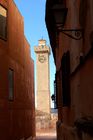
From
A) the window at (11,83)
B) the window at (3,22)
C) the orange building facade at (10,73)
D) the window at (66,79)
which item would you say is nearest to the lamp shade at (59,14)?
the window at (66,79)

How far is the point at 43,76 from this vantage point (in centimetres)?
6675

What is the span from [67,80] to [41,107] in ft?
185

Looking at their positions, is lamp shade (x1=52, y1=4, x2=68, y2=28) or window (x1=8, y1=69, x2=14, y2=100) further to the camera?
window (x1=8, y1=69, x2=14, y2=100)

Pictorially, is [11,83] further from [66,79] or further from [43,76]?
[43,76]

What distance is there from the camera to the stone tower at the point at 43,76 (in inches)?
2562

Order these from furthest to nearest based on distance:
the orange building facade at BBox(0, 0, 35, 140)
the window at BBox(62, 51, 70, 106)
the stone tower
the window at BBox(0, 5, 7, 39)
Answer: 1. the stone tower
2. the window at BBox(0, 5, 7, 39)
3. the orange building facade at BBox(0, 0, 35, 140)
4. the window at BBox(62, 51, 70, 106)

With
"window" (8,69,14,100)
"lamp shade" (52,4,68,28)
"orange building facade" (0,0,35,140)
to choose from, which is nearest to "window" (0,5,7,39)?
"orange building facade" (0,0,35,140)

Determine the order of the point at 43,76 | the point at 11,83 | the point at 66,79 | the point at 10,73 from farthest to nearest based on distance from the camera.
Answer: the point at 43,76
the point at 11,83
the point at 10,73
the point at 66,79

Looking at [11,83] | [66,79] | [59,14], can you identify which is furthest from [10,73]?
[59,14]

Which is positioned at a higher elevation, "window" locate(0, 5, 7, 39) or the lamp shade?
"window" locate(0, 5, 7, 39)

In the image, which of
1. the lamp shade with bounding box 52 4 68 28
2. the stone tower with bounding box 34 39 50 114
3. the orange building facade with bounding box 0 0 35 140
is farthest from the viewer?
the stone tower with bounding box 34 39 50 114

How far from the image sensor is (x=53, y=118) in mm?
61406

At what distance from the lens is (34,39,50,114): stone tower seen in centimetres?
6506

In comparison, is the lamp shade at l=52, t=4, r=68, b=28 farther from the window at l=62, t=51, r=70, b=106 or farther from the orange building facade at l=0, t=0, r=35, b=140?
the orange building facade at l=0, t=0, r=35, b=140
